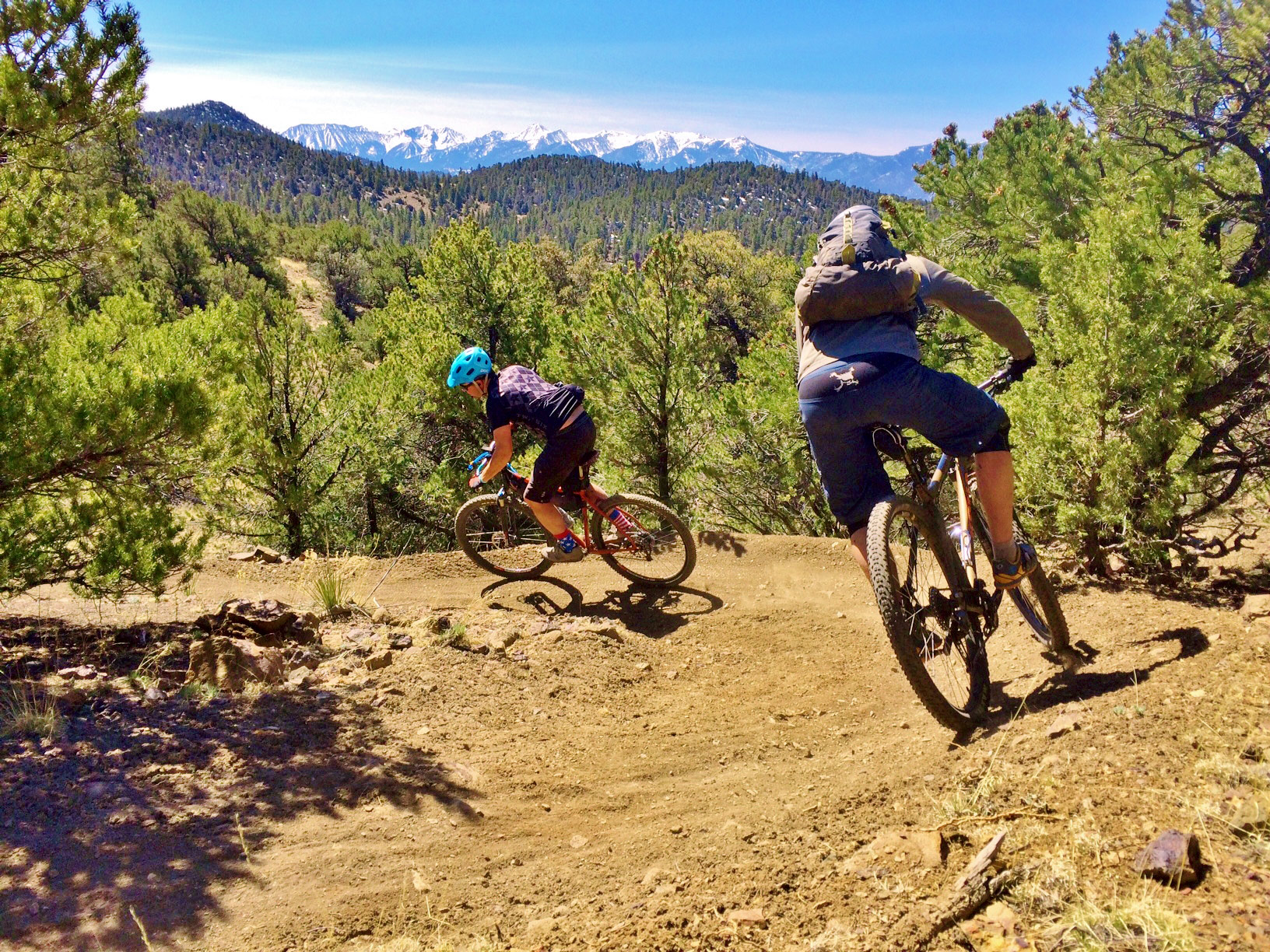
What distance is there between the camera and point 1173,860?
6.36ft

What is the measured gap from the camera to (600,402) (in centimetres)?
1173

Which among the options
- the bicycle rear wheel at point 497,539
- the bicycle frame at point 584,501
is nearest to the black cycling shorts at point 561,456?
the bicycle frame at point 584,501

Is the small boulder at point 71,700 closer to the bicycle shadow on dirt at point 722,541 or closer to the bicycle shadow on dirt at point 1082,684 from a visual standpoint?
the bicycle shadow on dirt at point 1082,684

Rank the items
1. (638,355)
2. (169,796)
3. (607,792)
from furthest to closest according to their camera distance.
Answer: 1. (638,355)
2. (607,792)
3. (169,796)

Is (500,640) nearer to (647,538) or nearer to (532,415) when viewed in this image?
(532,415)

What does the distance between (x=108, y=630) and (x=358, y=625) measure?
1.77 meters

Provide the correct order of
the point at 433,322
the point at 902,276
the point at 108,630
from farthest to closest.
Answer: the point at 433,322, the point at 108,630, the point at 902,276

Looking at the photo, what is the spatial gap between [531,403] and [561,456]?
1.46ft

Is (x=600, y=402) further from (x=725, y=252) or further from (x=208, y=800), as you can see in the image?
(x=725, y=252)

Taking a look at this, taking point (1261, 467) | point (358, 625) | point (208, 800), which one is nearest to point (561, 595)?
point (358, 625)

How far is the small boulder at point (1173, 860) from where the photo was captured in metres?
1.93

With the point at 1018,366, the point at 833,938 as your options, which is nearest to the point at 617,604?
the point at 1018,366

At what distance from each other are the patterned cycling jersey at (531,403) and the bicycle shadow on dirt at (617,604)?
1447 mm

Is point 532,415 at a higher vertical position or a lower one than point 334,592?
higher
